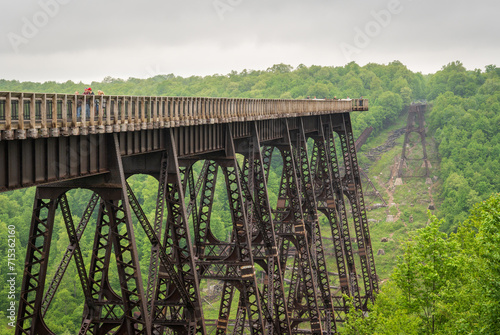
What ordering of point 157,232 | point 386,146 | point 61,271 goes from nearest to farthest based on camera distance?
point 61,271 → point 157,232 → point 386,146

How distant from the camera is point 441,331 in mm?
22672

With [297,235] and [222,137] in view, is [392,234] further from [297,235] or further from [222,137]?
[222,137]

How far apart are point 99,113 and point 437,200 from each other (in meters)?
75.7

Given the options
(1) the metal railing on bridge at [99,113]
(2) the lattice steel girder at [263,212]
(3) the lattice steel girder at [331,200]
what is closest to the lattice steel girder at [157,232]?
(1) the metal railing on bridge at [99,113]

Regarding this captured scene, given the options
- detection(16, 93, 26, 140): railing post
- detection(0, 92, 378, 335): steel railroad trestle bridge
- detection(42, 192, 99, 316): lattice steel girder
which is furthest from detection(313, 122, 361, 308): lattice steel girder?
detection(16, 93, 26, 140): railing post

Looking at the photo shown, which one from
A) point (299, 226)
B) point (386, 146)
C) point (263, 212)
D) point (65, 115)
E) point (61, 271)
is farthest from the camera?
point (386, 146)

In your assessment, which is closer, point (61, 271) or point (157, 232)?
point (61, 271)

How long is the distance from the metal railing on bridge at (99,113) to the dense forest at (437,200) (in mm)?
8594

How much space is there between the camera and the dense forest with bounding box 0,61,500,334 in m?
22.3

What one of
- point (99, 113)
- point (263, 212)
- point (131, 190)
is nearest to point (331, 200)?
point (263, 212)

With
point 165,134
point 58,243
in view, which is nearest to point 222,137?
point 165,134

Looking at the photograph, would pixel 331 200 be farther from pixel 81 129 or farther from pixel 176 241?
pixel 81 129

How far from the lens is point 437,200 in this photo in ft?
280

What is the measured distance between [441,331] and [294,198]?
1124 cm
